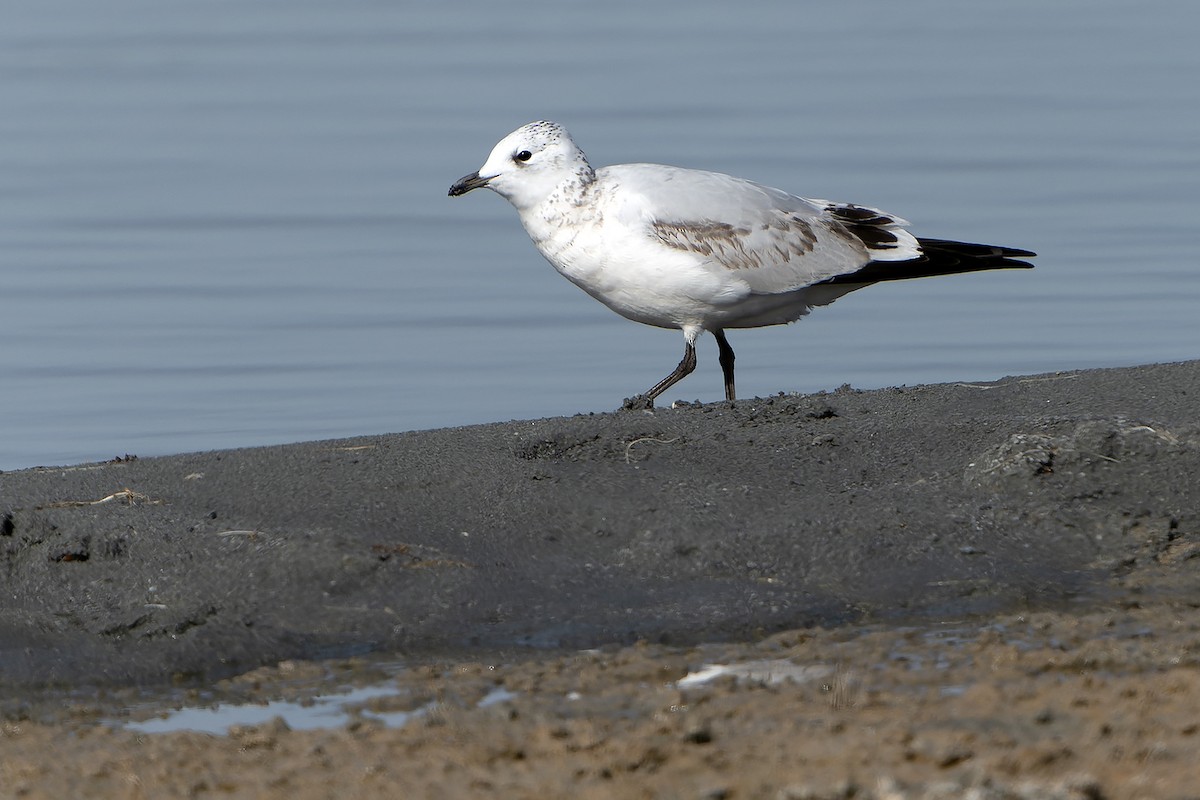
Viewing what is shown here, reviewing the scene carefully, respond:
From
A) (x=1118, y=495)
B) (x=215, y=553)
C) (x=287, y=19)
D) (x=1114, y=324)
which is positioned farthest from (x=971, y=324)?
(x=287, y=19)

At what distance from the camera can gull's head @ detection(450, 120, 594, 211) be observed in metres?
8.46

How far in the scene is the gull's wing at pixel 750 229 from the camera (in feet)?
26.4

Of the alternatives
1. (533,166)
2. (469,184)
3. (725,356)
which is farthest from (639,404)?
(469,184)

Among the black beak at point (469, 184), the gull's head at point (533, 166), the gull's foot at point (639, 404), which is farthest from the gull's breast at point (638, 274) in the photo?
the black beak at point (469, 184)

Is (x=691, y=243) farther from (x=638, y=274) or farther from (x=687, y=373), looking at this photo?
(x=687, y=373)

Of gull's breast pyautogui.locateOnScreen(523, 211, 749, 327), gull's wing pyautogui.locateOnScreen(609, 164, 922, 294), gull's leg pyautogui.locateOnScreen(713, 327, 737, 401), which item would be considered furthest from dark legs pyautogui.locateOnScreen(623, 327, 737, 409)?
gull's wing pyautogui.locateOnScreen(609, 164, 922, 294)

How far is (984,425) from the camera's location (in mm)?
6523

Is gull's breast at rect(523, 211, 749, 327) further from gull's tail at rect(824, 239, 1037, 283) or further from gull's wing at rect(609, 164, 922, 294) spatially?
gull's tail at rect(824, 239, 1037, 283)

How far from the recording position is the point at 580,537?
222 inches

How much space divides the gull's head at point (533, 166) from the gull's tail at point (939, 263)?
1258 millimetres

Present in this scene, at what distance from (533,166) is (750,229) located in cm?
105

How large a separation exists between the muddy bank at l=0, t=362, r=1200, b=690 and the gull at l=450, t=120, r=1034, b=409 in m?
1.36

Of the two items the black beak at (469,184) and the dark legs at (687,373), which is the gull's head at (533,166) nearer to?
the black beak at (469,184)

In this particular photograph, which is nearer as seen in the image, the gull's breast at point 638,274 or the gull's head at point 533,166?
the gull's breast at point 638,274
